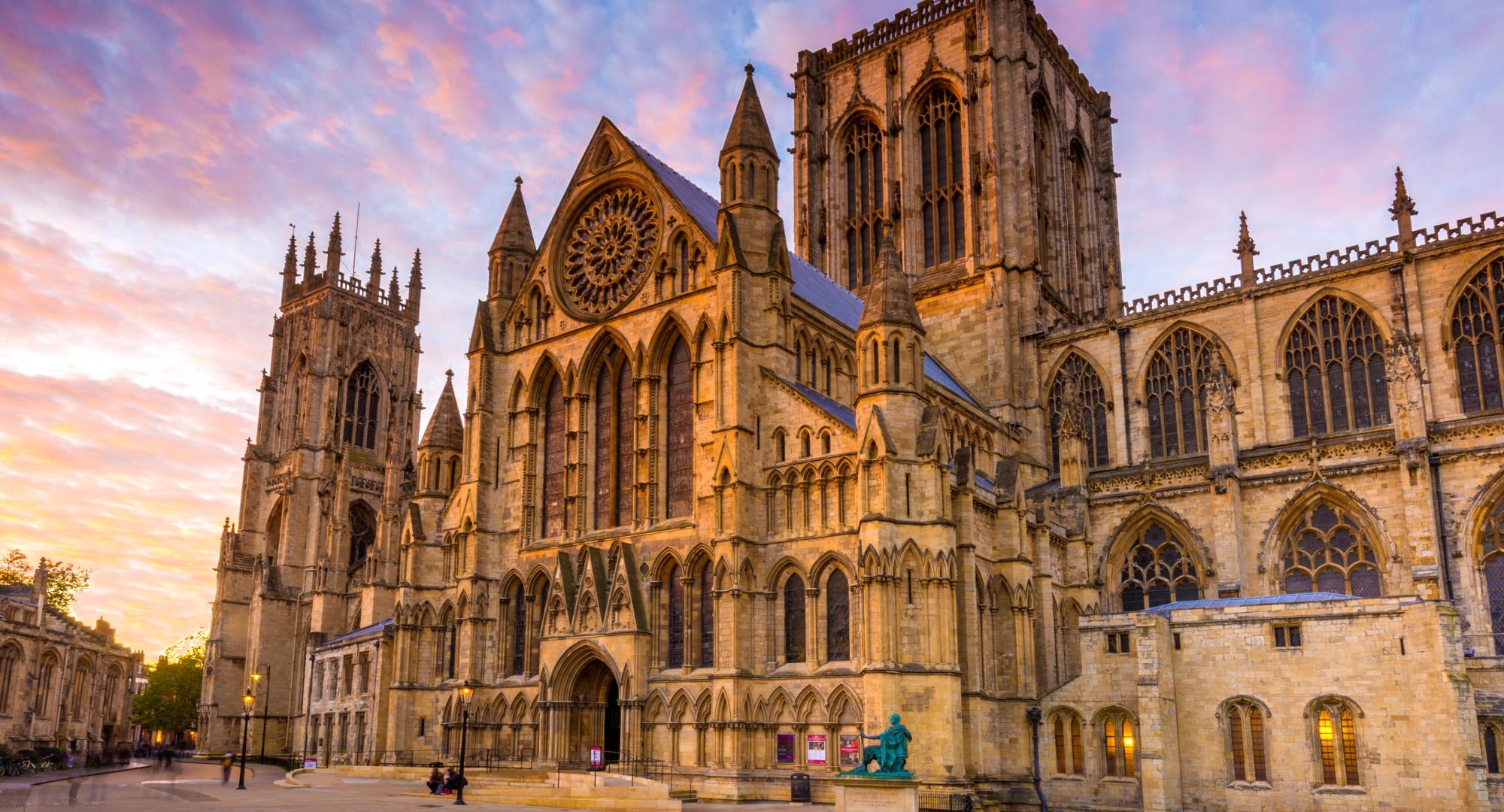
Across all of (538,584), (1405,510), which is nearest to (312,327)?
(538,584)

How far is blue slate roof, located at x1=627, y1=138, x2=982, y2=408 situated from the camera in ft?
136

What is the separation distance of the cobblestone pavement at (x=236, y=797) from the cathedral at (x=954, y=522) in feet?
7.94

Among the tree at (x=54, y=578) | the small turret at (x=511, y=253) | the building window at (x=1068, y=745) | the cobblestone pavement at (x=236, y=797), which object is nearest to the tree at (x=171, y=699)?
the tree at (x=54, y=578)

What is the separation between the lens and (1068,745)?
36625mm

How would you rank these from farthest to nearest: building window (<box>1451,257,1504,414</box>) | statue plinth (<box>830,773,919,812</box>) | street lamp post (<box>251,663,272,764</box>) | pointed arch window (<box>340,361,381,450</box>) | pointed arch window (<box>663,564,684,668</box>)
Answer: pointed arch window (<box>340,361,381,450</box>) < street lamp post (<box>251,663,272,764</box>) < building window (<box>1451,257,1504,414</box>) < pointed arch window (<box>663,564,684,668</box>) < statue plinth (<box>830,773,919,812</box>)

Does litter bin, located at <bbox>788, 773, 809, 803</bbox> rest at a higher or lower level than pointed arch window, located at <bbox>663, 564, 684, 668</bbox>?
lower

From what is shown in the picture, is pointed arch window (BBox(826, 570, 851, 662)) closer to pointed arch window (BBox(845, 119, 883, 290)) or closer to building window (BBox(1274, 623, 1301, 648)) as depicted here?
building window (BBox(1274, 623, 1301, 648))

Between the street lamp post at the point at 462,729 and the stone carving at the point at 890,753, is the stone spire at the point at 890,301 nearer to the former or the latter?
the stone carving at the point at 890,753

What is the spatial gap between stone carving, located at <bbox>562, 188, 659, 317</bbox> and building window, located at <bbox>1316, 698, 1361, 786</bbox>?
80.7 ft

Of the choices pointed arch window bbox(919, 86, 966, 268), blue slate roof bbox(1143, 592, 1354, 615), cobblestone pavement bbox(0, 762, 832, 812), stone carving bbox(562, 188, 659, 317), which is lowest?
cobblestone pavement bbox(0, 762, 832, 812)

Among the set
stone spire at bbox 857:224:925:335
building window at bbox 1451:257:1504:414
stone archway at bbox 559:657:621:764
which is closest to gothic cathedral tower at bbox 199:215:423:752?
stone archway at bbox 559:657:621:764

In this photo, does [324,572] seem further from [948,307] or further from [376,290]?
[948,307]

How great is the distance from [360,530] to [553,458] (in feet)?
141

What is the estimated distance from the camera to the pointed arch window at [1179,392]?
156ft
